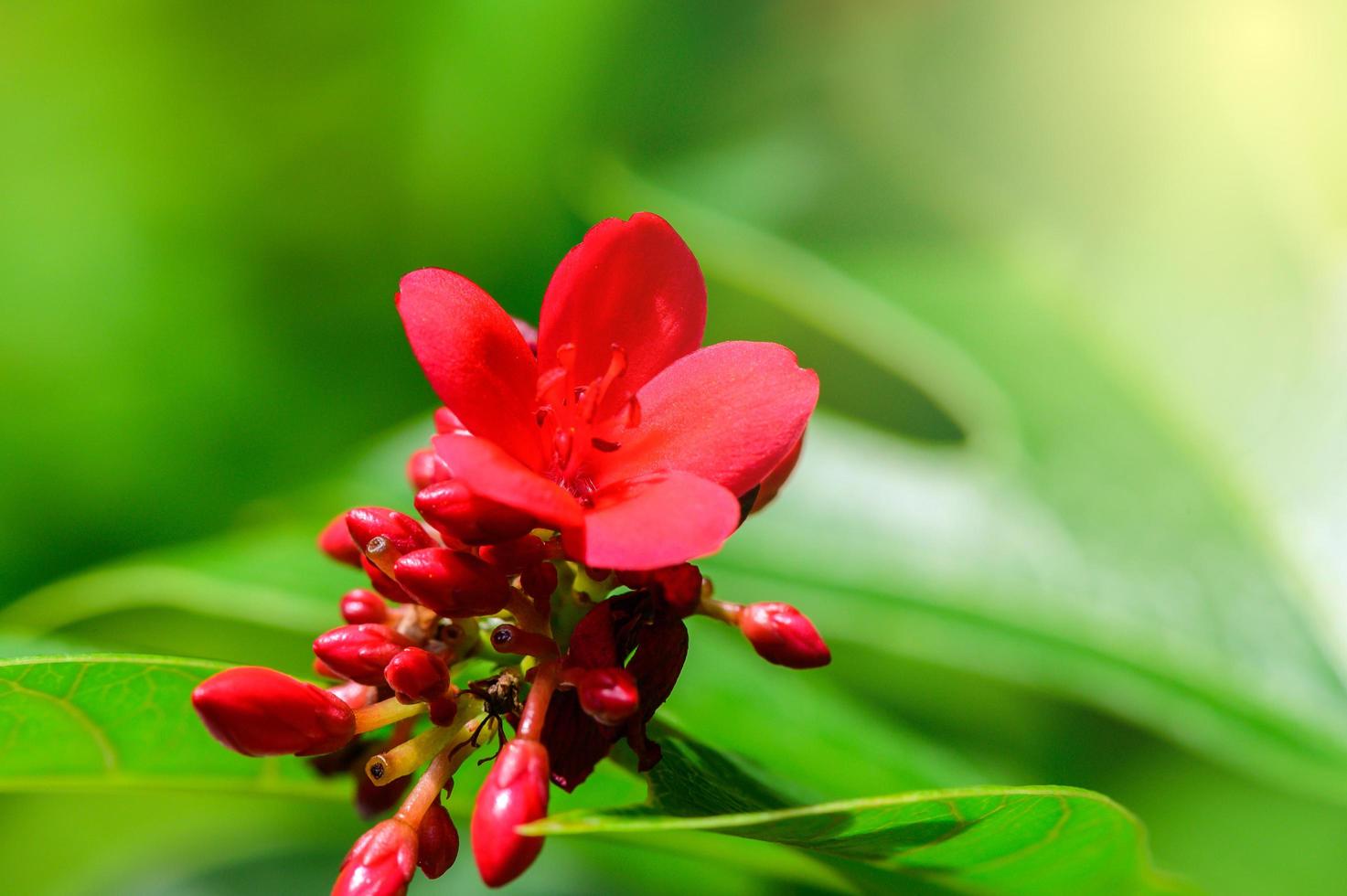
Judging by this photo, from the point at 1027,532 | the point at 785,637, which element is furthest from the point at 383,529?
the point at 1027,532

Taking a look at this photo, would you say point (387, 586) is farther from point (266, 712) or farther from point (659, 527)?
point (659, 527)

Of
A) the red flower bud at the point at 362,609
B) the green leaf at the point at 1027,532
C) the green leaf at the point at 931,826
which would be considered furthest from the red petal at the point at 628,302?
the green leaf at the point at 1027,532

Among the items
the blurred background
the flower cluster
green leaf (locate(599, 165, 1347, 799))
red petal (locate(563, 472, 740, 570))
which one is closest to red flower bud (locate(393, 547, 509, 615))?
the flower cluster

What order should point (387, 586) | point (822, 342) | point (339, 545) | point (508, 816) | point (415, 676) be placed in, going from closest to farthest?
point (508, 816) → point (415, 676) → point (387, 586) → point (339, 545) → point (822, 342)

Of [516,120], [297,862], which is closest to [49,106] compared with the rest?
[516,120]

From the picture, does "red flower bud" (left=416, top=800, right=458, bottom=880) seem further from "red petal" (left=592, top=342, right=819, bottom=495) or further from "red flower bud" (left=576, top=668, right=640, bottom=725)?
"red petal" (left=592, top=342, right=819, bottom=495)
